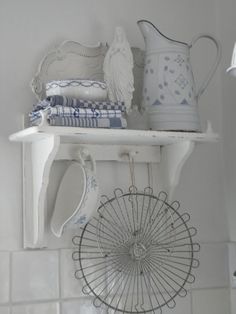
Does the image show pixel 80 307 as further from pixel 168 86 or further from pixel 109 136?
pixel 168 86

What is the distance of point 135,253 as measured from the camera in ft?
3.96

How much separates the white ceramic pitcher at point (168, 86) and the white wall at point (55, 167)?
0.44ft

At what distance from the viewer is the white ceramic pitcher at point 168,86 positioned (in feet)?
3.83

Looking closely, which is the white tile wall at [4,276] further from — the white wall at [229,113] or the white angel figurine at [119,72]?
the white wall at [229,113]

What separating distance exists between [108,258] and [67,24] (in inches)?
20.3

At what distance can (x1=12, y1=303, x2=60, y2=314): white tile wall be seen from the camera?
1137 millimetres

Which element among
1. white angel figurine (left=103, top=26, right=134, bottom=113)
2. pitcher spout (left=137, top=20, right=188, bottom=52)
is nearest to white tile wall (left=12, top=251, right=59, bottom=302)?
white angel figurine (left=103, top=26, right=134, bottom=113)

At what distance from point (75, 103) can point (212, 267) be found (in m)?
0.54

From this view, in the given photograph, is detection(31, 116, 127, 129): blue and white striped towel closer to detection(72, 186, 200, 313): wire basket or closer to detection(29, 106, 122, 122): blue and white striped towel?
detection(29, 106, 122, 122): blue and white striped towel

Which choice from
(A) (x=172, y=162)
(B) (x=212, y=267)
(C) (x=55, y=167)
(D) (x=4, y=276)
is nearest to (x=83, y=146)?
(C) (x=55, y=167)

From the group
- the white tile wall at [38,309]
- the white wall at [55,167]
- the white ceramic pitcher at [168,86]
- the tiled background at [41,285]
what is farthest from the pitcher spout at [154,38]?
the white tile wall at [38,309]

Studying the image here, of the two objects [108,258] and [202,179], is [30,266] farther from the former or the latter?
[202,179]

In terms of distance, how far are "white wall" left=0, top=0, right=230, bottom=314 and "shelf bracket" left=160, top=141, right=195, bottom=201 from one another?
0.05m

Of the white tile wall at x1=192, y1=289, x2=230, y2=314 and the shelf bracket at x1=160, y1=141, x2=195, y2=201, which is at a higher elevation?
the shelf bracket at x1=160, y1=141, x2=195, y2=201
